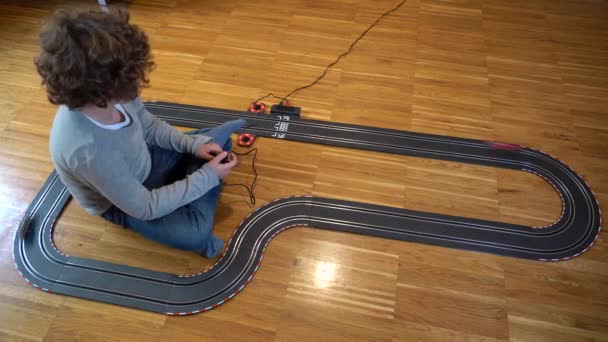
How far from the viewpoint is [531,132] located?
6.75 ft

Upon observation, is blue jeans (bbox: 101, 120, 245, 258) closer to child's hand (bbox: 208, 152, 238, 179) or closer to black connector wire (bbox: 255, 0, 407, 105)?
child's hand (bbox: 208, 152, 238, 179)

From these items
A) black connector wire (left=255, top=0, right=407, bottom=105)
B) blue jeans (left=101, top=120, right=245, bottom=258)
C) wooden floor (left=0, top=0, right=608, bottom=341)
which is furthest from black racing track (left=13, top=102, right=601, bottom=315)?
black connector wire (left=255, top=0, right=407, bottom=105)

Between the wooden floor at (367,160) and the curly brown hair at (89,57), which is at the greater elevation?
the curly brown hair at (89,57)

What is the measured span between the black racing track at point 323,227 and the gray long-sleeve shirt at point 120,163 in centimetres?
31

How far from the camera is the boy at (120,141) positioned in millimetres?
997

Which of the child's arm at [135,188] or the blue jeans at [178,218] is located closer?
the child's arm at [135,188]

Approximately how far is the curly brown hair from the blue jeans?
537 millimetres

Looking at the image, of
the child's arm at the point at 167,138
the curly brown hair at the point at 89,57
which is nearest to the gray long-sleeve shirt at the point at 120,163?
the child's arm at the point at 167,138

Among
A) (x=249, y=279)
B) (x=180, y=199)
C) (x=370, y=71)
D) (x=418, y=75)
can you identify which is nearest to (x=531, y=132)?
(x=418, y=75)

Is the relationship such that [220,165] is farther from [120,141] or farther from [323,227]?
[323,227]

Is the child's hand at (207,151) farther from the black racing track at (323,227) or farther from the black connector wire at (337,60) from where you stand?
the black connector wire at (337,60)

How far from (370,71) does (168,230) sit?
56.4 inches

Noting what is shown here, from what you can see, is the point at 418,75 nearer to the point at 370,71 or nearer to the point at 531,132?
the point at 370,71

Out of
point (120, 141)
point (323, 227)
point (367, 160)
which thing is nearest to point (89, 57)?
point (120, 141)
